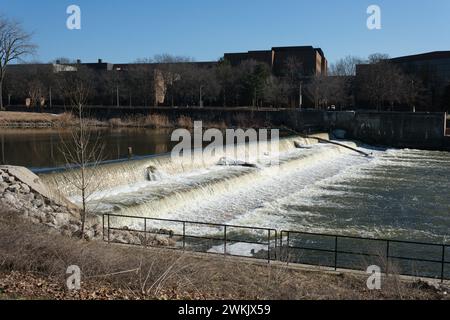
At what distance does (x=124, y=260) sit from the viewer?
29.1 feet

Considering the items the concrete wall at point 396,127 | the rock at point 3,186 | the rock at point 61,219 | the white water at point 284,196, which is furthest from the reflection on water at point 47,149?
the concrete wall at point 396,127

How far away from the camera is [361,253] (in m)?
11.6

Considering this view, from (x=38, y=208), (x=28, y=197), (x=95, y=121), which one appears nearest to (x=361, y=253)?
(x=38, y=208)

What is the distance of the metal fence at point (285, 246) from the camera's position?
1232 centimetres

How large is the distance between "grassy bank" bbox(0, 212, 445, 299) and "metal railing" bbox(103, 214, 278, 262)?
2404 mm

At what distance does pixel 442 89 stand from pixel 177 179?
58410 millimetres

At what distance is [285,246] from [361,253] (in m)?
2.33

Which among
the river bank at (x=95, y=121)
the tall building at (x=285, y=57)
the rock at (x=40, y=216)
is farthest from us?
the tall building at (x=285, y=57)

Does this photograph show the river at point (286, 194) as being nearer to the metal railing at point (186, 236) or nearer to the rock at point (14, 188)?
the metal railing at point (186, 236)

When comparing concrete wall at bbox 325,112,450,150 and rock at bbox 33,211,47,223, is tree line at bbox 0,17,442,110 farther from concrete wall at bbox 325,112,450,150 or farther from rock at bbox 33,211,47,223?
rock at bbox 33,211,47,223

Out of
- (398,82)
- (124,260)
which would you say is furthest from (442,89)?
(124,260)

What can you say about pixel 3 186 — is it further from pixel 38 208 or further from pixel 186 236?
pixel 186 236

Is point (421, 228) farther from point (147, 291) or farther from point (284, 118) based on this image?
point (284, 118)

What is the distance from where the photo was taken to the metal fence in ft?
40.4
